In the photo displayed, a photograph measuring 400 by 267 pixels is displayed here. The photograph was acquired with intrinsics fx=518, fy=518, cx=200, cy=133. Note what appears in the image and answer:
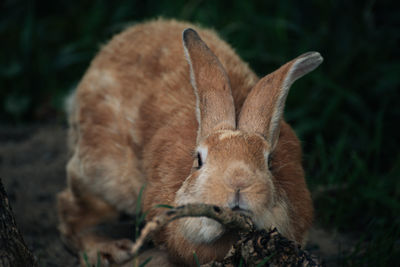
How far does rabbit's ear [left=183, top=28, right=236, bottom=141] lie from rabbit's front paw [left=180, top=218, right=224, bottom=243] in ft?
1.61

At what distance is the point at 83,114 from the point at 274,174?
1.56m

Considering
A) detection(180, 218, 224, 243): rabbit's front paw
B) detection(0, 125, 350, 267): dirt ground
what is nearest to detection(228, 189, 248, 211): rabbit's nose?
detection(180, 218, 224, 243): rabbit's front paw

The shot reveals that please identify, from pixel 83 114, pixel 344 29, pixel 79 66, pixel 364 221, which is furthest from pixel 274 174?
pixel 79 66

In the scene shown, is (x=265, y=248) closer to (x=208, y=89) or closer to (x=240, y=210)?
(x=240, y=210)

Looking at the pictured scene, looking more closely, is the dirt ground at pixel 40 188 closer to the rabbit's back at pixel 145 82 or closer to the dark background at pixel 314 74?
the dark background at pixel 314 74

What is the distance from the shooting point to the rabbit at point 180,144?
2.45m

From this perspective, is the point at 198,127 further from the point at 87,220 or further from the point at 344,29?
the point at 344,29

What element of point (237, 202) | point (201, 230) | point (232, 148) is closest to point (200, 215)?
point (237, 202)

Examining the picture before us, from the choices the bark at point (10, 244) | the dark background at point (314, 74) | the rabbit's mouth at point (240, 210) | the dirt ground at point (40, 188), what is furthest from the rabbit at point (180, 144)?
the dark background at point (314, 74)

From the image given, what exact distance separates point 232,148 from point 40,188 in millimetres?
2487

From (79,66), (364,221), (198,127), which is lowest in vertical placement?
(364,221)

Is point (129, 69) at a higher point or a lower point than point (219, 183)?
higher

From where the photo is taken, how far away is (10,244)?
2344 mm

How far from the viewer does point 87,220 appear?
3.84m
